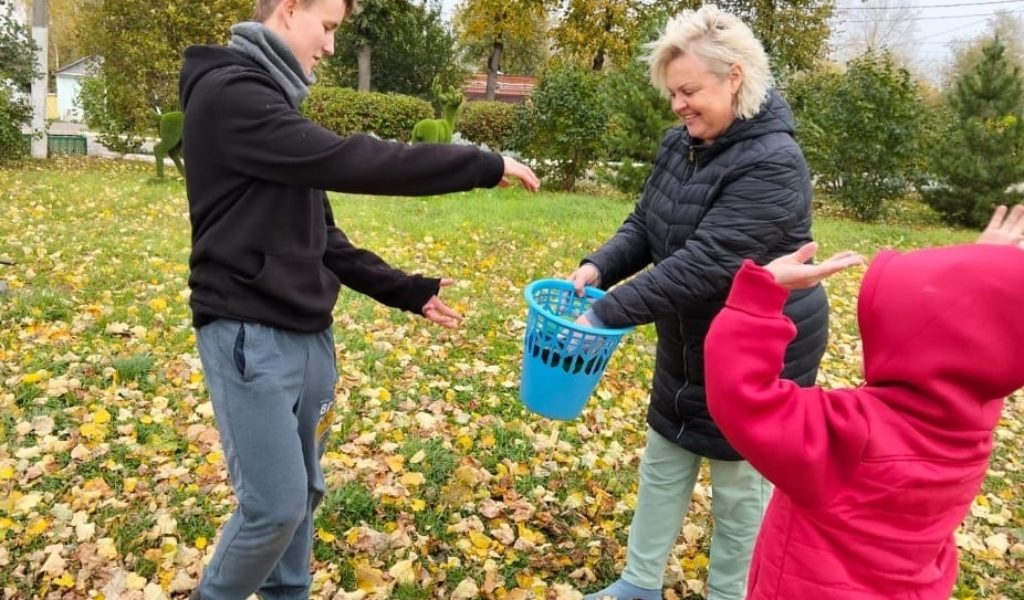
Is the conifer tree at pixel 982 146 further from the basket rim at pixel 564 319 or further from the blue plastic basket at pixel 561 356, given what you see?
the blue plastic basket at pixel 561 356

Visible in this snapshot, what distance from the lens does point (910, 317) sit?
1185 millimetres

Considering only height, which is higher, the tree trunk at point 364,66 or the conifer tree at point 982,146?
the tree trunk at point 364,66

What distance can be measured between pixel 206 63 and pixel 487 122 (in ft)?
58.3

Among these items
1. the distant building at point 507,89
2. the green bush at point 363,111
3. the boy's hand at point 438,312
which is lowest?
the boy's hand at point 438,312

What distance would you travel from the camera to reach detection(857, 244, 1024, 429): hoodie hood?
1126 millimetres

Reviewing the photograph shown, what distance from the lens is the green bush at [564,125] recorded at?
12945mm

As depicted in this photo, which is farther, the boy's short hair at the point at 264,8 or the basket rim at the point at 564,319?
the basket rim at the point at 564,319

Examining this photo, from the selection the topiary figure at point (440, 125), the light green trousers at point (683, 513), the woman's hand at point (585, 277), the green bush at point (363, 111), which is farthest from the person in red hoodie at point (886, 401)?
the green bush at point (363, 111)

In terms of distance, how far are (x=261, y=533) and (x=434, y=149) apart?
3.40 feet

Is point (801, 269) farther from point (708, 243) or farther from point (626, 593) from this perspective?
point (626, 593)

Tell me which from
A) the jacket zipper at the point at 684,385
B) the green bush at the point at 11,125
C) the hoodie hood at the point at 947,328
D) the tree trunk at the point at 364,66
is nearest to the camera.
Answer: the hoodie hood at the point at 947,328

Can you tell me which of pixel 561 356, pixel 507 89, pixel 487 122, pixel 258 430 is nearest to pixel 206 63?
pixel 258 430

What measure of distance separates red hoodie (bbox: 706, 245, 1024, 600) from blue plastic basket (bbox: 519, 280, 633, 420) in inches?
35.0

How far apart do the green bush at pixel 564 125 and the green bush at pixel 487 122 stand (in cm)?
484
